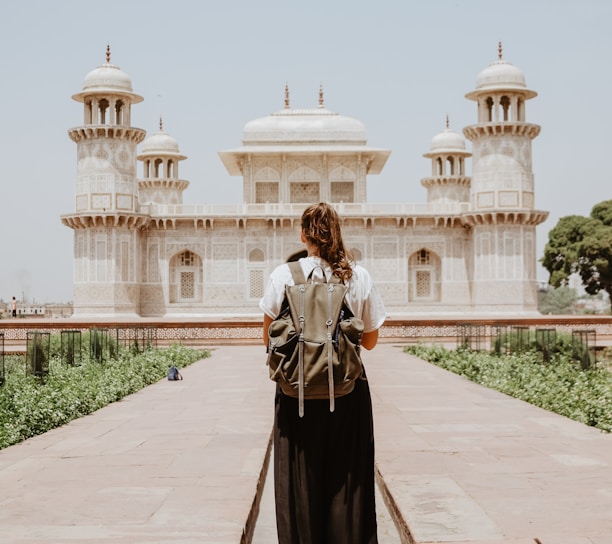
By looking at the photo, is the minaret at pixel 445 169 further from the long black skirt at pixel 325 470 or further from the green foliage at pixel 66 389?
the long black skirt at pixel 325 470

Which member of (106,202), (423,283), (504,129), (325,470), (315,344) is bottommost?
(325,470)

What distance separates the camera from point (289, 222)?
28.6m

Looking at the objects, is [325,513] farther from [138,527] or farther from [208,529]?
[138,527]

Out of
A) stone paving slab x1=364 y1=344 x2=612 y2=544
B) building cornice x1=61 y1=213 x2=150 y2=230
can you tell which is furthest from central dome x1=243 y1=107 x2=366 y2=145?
stone paving slab x1=364 y1=344 x2=612 y2=544

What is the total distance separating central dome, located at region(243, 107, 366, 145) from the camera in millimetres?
30828

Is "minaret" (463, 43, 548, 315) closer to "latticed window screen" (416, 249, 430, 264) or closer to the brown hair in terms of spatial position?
"latticed window screen" (416, 249, 430, 264)

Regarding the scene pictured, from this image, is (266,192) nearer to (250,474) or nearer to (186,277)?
(186,277)

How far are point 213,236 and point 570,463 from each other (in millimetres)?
24935

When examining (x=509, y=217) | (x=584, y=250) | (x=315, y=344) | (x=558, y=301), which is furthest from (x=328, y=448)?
(x=558, y=301)

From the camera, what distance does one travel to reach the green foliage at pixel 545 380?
6.43 meters

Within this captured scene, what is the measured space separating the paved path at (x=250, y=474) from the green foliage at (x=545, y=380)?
265 mm

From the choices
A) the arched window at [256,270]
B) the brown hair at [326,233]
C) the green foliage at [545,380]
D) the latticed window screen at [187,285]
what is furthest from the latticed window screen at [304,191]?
the brown hair at [326,233]

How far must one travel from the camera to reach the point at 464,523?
10.9 feet

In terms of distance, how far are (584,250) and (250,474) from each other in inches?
1317
